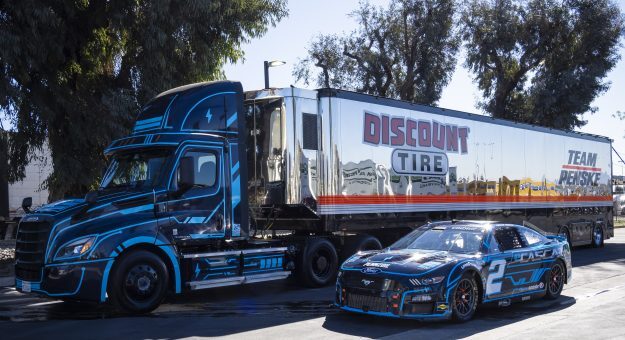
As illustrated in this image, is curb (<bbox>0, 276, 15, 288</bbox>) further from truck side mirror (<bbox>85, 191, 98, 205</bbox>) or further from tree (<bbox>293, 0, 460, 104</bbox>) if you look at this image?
tree (<bbox>293, 0, 460, 104</bbox>)

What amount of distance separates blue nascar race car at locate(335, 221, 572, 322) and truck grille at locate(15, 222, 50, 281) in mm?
4267

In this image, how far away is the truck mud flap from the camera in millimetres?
10375

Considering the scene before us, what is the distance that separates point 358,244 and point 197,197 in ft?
13.6

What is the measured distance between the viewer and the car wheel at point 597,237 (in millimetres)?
22250

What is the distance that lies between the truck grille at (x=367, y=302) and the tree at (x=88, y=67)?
9344mm

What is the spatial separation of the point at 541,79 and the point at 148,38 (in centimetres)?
2538

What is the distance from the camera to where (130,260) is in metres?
9.57

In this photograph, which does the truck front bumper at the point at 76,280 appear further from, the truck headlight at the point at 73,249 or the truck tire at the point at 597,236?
the truck tire at the point at 597,236

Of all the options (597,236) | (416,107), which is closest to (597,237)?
(597,236)

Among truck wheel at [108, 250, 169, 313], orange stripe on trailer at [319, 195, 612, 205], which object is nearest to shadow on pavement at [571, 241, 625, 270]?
orange stripe on trailer at [319, 195, 612, 205]

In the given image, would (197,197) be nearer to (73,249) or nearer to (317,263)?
(73,249)

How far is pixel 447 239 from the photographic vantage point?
9836 mm

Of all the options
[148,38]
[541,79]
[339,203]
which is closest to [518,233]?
[339,203]

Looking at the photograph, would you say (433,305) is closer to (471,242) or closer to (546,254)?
(471,242)
